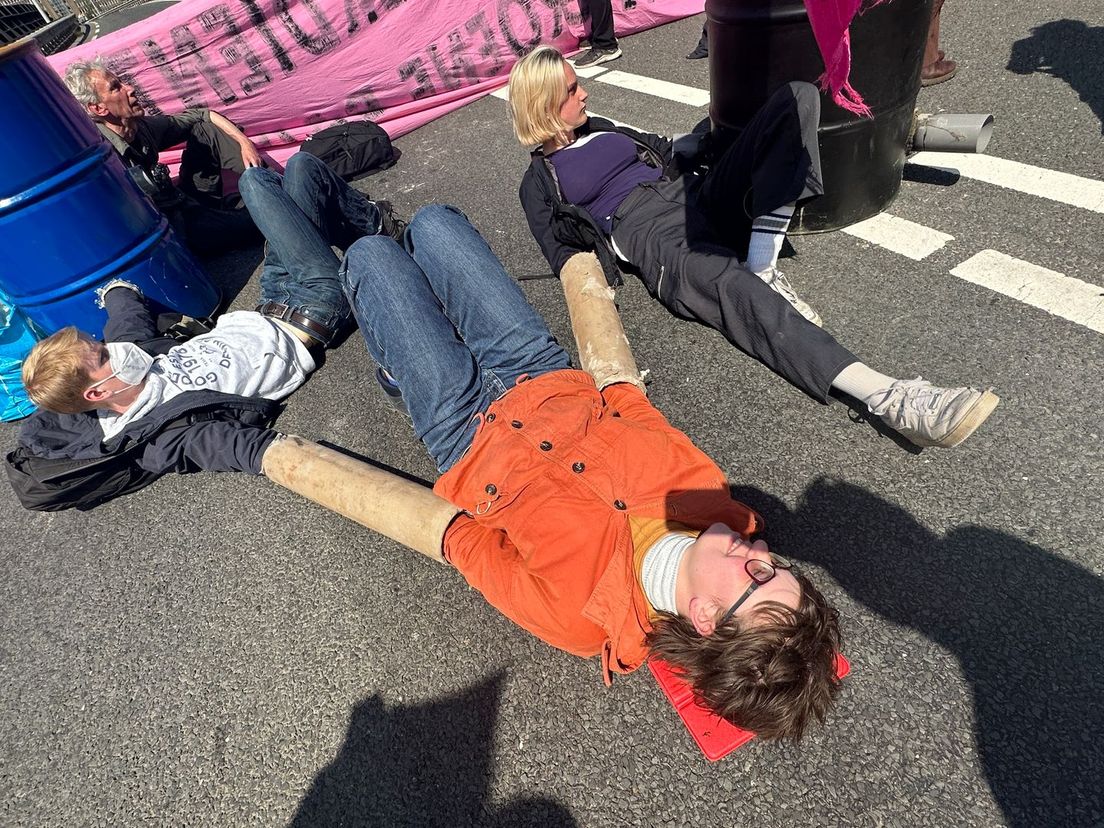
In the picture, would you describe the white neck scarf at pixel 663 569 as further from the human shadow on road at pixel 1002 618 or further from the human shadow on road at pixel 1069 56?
the human shadow on road at pixel 1069 56

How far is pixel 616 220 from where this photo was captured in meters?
2.98

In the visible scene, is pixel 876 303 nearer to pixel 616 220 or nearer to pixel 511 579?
pixel 616 220

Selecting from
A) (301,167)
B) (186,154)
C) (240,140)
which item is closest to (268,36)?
(240,140)

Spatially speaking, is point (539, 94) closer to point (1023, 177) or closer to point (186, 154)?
point (1023, 177)

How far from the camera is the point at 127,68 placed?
4539 millimetres

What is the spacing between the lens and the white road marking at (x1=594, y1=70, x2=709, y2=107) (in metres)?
4.80

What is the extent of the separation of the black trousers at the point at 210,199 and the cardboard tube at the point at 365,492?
2671 mm

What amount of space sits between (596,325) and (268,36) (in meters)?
4.30

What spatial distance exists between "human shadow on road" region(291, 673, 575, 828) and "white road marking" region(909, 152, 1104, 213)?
3.36 metres

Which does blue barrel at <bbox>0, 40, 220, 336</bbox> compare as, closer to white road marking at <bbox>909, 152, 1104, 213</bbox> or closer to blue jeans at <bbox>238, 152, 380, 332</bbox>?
blue jeans at <bbox>238, 152, 380, 332</bbox>

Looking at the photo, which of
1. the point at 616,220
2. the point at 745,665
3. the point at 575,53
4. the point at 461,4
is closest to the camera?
the point at 745,665

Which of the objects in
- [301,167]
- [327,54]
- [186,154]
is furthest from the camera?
[327,54]

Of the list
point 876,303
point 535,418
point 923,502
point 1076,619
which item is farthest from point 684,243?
point 1076,619

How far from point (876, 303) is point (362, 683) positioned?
255cm
